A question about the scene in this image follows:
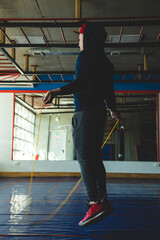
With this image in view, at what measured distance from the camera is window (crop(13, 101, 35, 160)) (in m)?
9.03

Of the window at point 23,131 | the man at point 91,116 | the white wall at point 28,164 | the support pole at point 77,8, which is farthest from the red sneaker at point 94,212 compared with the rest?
the window at point 23,131

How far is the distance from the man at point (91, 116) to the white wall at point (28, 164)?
4825mm

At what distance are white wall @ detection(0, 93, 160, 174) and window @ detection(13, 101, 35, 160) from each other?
1827mm

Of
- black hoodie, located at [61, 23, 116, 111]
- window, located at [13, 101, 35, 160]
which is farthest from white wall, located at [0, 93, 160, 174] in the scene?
black hoodie, located at [61, 23, 116, 111]

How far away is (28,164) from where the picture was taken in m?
6.42

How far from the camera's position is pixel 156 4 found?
3.56 metres

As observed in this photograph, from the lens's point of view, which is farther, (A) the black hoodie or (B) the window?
(B) the window

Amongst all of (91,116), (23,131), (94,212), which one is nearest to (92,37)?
(91,116)

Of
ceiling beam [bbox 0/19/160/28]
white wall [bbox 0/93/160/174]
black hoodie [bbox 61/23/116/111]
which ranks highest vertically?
ceiling beam [bbox 0/19/160/28]

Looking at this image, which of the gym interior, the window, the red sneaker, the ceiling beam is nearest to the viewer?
the red sneaker

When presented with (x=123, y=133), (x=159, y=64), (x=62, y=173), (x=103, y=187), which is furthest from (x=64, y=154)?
(x=103, y=187)

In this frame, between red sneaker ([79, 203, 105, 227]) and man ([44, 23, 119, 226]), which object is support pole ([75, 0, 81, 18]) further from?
red sneaker ([79, 203, 105, 227])

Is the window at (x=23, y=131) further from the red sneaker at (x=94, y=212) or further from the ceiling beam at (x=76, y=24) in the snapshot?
the red sneaker at (x=94, y=212)

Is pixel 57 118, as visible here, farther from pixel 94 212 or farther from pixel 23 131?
pixel 94 212
